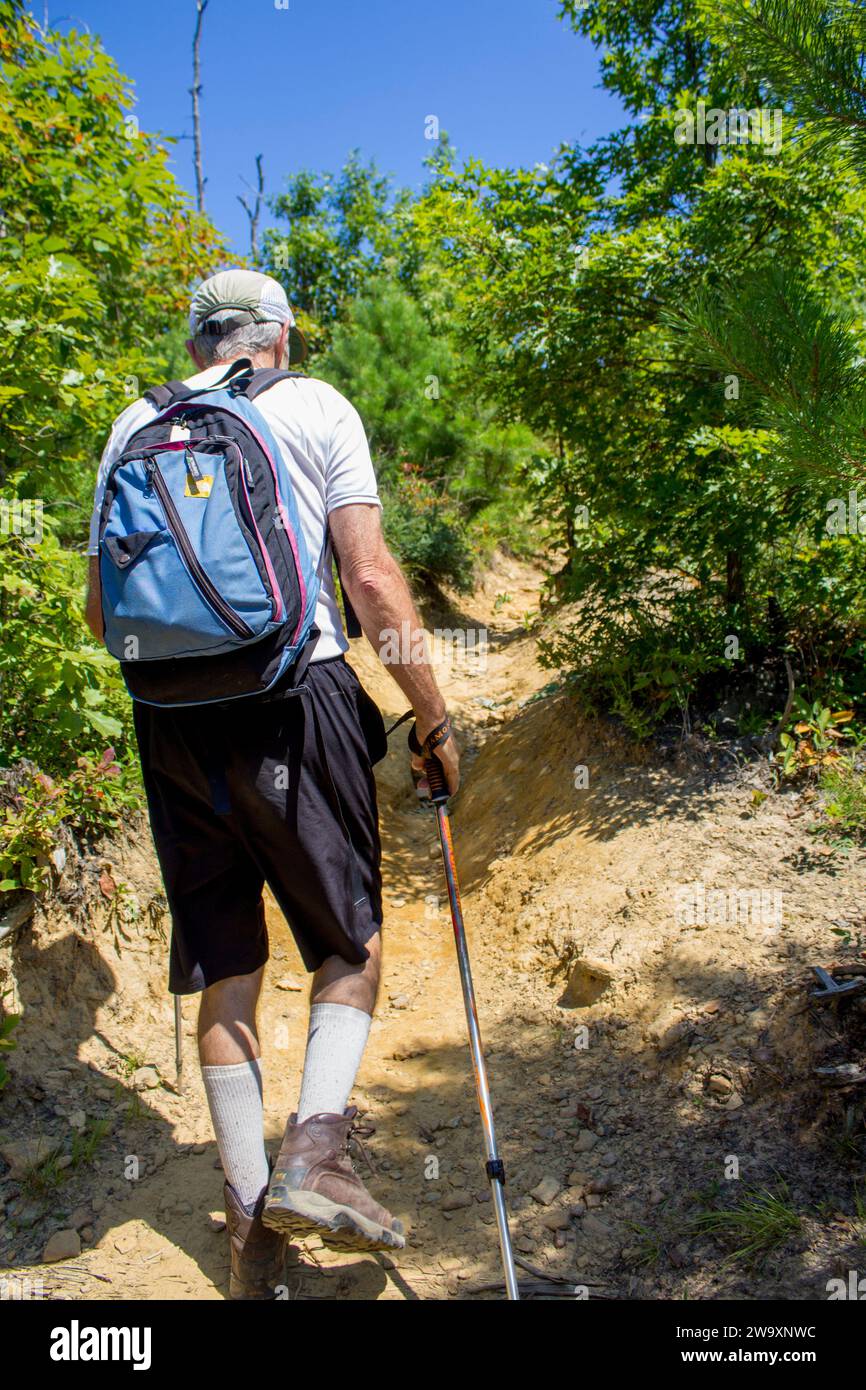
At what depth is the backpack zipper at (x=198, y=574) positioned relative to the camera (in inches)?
75.1

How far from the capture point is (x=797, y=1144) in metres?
2.44

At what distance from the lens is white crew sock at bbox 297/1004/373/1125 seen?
2143 mm

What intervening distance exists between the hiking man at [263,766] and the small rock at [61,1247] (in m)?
0.52

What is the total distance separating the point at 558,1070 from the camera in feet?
10.5

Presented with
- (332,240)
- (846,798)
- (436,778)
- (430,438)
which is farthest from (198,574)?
(332,240)

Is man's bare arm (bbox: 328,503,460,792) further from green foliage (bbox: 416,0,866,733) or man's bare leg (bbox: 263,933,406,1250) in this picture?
green foliage (bbox: 416,0,866,733)

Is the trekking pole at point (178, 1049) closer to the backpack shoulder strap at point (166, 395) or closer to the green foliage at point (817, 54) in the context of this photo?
the backpack shoulder strap at point (166, 395)

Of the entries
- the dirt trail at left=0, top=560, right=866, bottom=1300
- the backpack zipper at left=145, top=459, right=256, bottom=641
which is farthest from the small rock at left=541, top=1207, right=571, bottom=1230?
the backpack zipper at left=145, top=459, right=256, bottom=641

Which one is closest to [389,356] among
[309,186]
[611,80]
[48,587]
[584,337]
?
[611,80]

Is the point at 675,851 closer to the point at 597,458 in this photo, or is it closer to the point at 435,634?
the point at 597,458

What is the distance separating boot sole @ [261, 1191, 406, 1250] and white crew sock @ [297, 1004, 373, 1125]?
19cm

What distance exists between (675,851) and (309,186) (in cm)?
1992

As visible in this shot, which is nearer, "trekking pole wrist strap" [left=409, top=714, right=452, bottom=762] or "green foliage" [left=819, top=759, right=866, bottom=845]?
"trekking pole wrist strap" [left=409, top=714, right=452, bottom=762]

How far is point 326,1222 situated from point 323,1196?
66 mm
